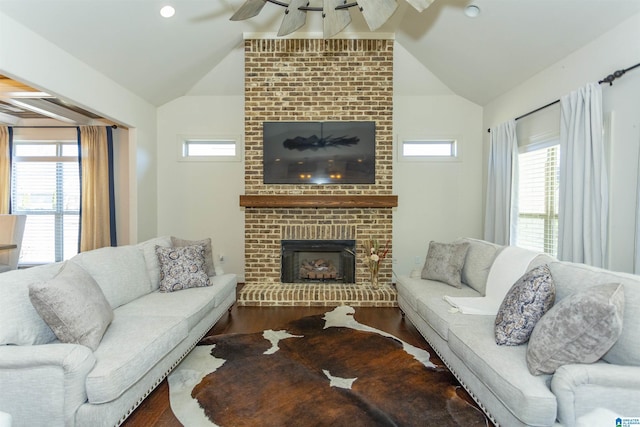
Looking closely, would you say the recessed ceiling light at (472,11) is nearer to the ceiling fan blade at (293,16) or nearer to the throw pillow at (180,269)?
the ceiling fan blade at (293,16)

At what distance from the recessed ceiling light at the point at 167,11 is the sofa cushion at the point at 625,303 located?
417 cm

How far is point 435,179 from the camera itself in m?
4.90

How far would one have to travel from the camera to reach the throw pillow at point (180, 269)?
293 centimetres

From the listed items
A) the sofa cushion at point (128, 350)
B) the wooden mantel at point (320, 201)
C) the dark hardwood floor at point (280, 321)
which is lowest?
the dark hardwood floor at point (280, 321)

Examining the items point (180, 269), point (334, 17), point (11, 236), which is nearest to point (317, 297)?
point (180, 269)

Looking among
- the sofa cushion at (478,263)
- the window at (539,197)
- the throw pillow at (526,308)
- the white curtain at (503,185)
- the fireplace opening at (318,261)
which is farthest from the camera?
the fireplace opening at (318,261)

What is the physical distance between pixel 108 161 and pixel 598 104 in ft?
20.2

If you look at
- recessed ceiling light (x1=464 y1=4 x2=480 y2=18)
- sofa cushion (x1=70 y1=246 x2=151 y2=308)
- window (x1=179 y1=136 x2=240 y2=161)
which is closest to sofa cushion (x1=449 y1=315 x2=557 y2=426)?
sofa cushion (x1=70 y1=246 x2=151 y2=308)

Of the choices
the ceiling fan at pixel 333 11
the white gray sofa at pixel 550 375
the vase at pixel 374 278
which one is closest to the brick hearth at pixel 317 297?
the vase at pixel 374 278

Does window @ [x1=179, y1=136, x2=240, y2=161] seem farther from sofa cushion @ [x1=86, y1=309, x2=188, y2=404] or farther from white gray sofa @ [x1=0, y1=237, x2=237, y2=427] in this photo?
sofa cushion @ [x1=86, y1=309, x2=188, y2=404]

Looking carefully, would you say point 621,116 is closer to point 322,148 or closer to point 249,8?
point 322,148

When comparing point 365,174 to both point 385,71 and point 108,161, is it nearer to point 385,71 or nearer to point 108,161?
point 385,71

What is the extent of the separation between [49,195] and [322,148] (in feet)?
15.1

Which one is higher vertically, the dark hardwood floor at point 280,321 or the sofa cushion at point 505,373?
the sofa cushion at point 505,373
